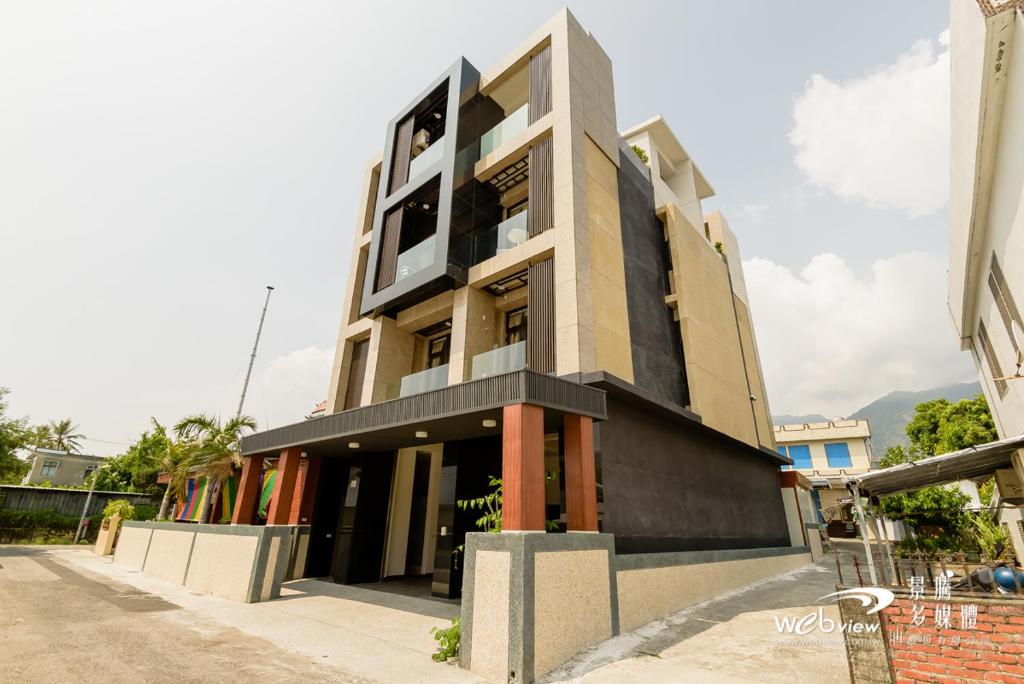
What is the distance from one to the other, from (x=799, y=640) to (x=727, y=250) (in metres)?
19.9

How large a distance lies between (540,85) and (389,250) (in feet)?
26.2

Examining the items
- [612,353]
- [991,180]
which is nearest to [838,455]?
[991,180]

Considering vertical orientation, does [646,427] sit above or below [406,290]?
below

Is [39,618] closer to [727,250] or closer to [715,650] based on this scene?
[715,650]

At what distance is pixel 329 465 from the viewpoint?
54.0ft

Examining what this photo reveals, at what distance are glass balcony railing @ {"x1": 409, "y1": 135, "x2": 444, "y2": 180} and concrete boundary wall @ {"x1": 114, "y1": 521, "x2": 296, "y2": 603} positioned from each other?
1295cm

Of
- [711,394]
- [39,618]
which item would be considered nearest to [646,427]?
[711,394]

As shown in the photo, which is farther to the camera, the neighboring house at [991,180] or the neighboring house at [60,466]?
the neighboring house at [60,466]

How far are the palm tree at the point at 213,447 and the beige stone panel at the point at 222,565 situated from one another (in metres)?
5.42

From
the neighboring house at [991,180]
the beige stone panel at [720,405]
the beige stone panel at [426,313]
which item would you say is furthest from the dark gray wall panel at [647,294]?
the neighboring house at [991,180]

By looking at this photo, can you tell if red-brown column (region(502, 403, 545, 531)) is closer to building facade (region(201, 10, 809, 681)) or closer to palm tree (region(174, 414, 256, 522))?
building facade (region(201, 10, 809, 681))

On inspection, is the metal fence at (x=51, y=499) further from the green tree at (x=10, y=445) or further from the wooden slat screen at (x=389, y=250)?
the wooden slat screen at (x=389, y=250)

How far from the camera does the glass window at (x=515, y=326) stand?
48.3 feet

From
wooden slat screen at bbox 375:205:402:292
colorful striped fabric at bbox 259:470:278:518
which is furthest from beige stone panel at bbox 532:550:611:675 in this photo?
colorful striped fabric at bbox 259:470:278:518
